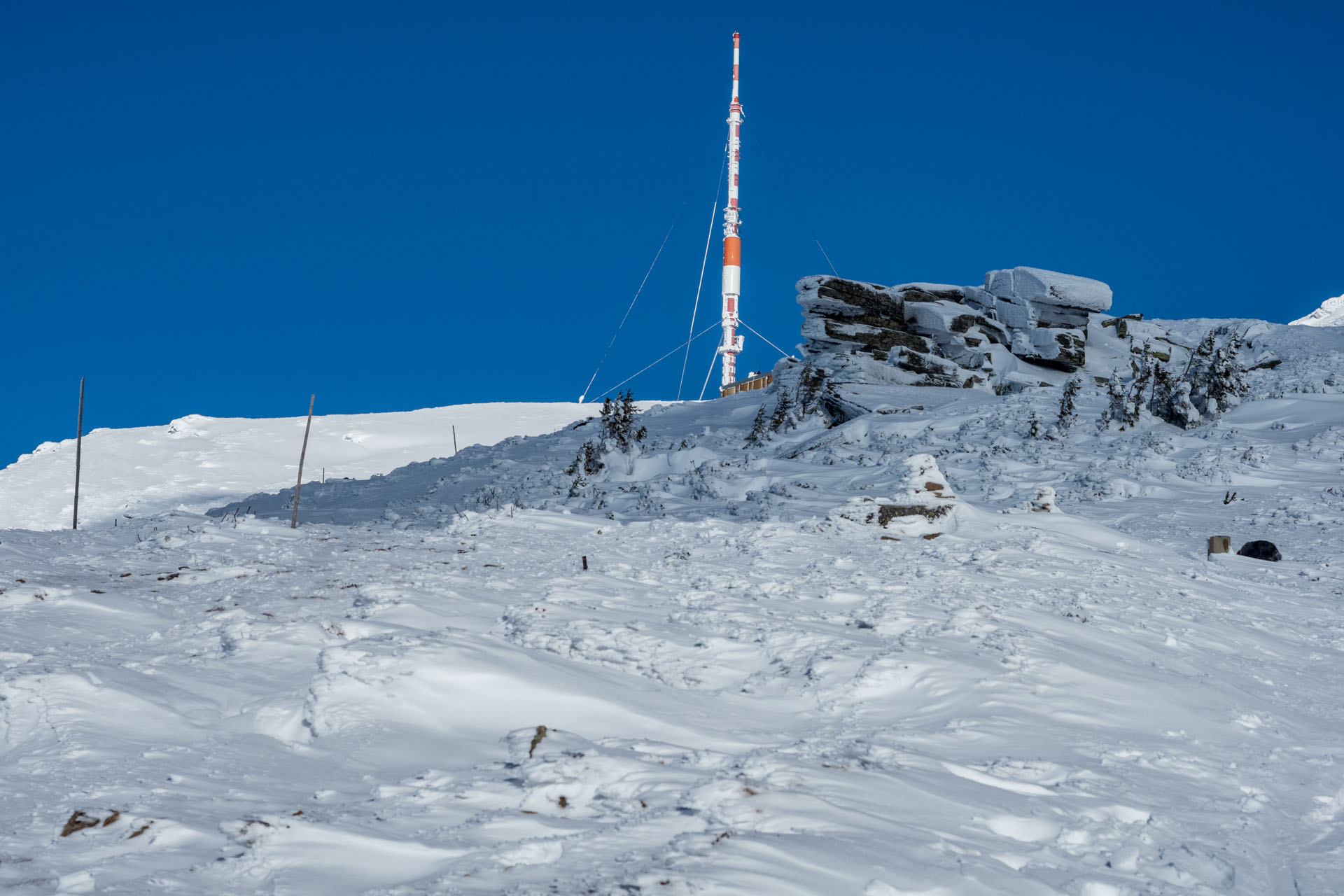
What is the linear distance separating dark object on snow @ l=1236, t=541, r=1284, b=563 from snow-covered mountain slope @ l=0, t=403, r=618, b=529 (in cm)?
2681

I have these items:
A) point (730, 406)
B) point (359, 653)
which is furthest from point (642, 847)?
point (730, 406)

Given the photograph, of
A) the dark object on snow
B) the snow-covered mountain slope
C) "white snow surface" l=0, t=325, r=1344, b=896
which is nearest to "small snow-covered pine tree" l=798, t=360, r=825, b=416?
"white snow surface" l=0, t=325, r=1344, b=896

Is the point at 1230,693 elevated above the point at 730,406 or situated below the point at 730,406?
below

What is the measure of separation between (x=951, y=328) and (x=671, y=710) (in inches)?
944

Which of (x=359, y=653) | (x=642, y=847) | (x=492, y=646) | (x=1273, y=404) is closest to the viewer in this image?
(x=642, y=847)

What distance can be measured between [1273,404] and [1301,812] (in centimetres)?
1620

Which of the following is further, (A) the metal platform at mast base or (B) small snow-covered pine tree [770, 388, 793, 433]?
(A) the metal platform at mast base

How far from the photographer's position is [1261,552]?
1017 cm

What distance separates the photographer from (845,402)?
2052 cm

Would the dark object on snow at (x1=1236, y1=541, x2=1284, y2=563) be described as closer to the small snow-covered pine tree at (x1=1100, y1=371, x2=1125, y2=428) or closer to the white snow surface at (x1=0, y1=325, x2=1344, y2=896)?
the white snow surface at (x1=0, y1=325, x2=1344, y2=896)

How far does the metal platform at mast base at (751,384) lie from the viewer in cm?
2880

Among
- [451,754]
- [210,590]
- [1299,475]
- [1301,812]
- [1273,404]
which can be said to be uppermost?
[1273,404]

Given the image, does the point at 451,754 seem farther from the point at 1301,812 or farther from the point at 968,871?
the point at 1301,812

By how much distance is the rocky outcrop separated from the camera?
24844 millimetres
